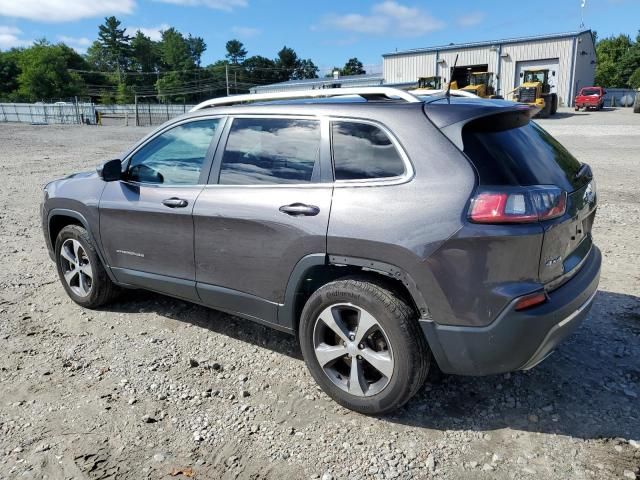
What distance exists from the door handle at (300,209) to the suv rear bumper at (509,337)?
34.7 inches

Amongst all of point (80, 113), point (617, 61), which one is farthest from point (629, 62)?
point (80, 113)

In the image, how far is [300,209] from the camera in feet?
10.1

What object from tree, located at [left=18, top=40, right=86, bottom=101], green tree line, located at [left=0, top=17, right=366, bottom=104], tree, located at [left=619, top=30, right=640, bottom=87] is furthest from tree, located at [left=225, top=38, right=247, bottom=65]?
tree, located at [left=619, top=30, right=640, bottom=87]

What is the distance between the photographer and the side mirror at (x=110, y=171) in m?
4.08

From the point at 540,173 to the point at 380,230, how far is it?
3.05ft

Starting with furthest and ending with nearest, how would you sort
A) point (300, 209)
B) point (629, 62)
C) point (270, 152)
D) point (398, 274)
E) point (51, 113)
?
point (629, 62), point (51, 113), point (270, 152), point (300, 209), point (398, 274)

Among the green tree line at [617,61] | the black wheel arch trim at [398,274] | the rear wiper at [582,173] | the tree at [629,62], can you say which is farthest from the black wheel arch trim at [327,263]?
the tree at [629,62]

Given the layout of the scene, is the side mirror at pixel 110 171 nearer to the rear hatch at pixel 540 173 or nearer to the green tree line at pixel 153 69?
the rear hatch at pixel 540 173

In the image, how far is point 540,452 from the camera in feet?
8.93

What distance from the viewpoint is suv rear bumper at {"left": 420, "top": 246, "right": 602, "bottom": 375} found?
100 inches

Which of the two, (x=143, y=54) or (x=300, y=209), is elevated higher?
(x=143, y=54)

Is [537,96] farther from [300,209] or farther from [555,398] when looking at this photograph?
[300,209]

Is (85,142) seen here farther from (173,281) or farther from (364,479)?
(364,479)

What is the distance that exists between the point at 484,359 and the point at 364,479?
860mm
